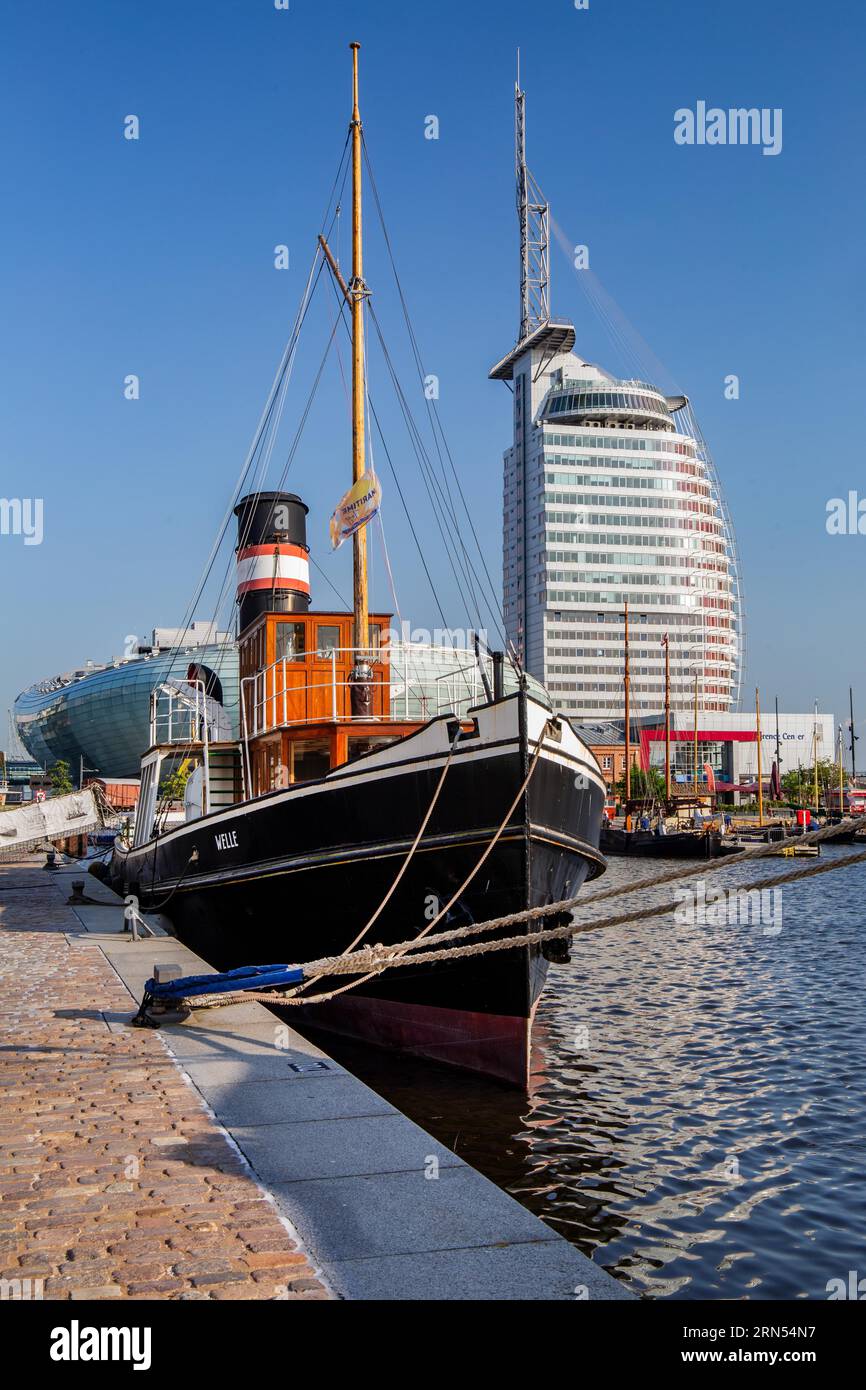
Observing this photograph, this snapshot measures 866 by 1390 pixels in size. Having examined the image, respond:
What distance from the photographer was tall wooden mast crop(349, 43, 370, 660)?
635 inches

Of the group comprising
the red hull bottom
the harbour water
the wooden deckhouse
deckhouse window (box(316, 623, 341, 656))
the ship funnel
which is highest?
the ship funnel

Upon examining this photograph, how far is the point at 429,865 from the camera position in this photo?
447 inches

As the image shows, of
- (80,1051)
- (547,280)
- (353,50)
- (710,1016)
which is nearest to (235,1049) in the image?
(80,1051)

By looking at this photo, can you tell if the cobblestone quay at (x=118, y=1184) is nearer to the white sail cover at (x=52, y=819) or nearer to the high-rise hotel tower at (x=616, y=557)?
the white sail cover at (x=52, y=819)

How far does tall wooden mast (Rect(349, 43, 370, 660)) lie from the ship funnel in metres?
2.86

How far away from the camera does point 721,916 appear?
31.7 m

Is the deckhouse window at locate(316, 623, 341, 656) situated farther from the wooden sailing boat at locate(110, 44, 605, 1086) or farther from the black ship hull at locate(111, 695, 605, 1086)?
the black ship hull at locate(111, 695, 605, 1086)

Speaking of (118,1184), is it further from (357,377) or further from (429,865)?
(357,377)

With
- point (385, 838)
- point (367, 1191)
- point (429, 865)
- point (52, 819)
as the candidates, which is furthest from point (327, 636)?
point (52, 819)

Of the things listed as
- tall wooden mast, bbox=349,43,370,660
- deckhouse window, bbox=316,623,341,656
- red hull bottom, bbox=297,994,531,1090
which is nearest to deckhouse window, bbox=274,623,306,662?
deckhouse window, bbox=316,623,341,656

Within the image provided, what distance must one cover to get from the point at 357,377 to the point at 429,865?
30.6 feet

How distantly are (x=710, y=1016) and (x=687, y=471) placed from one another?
497 ft

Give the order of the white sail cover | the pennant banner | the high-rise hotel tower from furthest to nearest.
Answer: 1. the high-rise hotel tower
2. the white sail cover
3. the pennant banner
